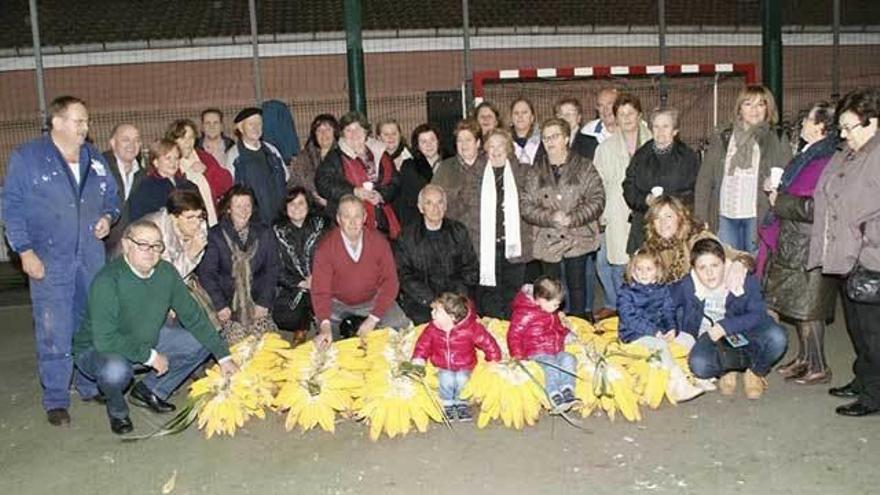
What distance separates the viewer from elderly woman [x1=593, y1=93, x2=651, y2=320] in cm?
748

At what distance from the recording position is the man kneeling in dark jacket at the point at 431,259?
6777mm

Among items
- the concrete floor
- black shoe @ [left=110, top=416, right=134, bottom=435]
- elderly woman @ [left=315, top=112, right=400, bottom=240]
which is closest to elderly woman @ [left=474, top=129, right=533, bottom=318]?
elderly woman @ [left=315, top=112, right=400, bottom=240]

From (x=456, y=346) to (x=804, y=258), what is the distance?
227 centimetres

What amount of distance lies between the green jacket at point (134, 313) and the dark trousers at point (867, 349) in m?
3.79

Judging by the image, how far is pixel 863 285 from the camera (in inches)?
206

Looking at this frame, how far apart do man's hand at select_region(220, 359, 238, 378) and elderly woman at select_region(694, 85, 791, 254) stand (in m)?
3.57

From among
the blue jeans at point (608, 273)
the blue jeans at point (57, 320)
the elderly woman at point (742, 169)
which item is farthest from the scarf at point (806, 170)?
the blue jeans at point (57, 320)

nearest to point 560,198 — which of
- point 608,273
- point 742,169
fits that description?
point 608,273

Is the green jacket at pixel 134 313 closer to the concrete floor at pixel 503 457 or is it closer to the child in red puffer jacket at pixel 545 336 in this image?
the concrete floor at pixel 503 457

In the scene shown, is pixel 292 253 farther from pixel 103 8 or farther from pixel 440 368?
pixel 103 8

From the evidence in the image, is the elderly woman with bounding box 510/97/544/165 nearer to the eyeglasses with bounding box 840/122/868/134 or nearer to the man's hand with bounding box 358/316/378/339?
the man's hand with bounding box 358/316/378/339

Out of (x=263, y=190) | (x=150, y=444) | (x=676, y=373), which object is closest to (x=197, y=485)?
(x=150, y=444)

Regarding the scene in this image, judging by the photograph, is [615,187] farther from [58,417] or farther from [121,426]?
[58,417]

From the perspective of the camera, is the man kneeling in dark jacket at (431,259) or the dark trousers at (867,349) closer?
the dark trousers at (867,349)
